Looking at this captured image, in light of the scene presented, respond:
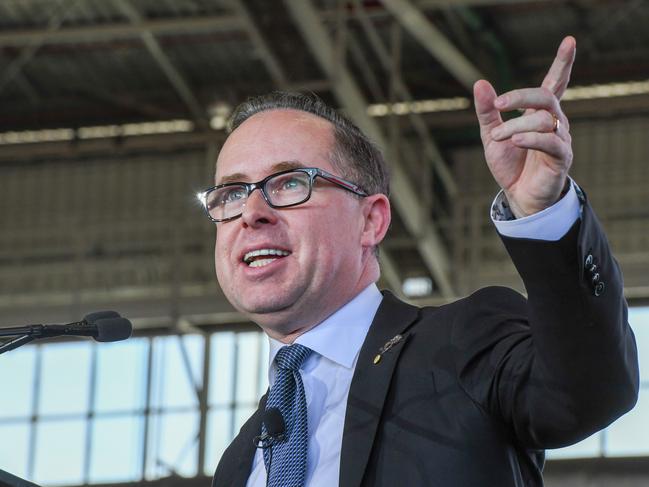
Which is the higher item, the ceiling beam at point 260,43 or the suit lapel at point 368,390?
the ceiling beam at point 260,43

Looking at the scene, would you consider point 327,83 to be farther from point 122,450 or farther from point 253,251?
point 253,251

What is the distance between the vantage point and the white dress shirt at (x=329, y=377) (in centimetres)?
288

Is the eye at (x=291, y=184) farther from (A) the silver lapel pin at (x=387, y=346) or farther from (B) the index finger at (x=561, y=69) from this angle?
(B) the index finger at (x=561, y=69)

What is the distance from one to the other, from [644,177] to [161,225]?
19.3 feet

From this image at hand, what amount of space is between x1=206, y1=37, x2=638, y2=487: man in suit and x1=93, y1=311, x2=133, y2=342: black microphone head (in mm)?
248

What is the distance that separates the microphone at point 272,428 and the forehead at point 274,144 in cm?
55

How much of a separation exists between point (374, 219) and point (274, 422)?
64 cm

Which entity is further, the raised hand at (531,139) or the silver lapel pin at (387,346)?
the silver lapel pin at (387,346)

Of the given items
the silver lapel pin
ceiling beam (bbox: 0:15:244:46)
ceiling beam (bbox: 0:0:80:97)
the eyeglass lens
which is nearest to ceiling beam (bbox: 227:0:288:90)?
ceiling beam (bbox: 0:15:244:46)

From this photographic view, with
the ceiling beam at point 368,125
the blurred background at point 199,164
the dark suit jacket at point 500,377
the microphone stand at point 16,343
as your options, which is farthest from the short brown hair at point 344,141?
the blurred background at point 199,164

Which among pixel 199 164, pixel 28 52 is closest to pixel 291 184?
pixel 28 52

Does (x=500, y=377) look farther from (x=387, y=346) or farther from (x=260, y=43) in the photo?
(x=260, y=43)

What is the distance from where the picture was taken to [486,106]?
2.39m

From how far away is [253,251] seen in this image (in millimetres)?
3078
